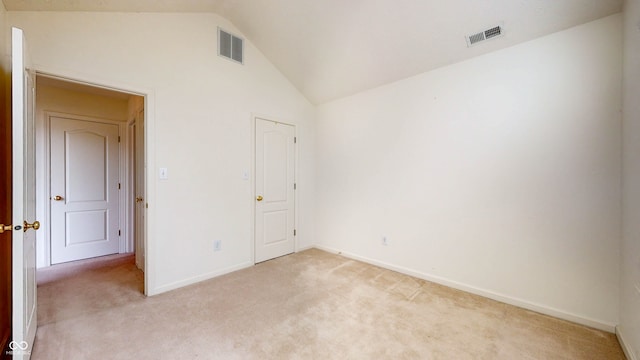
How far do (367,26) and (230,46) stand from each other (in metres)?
1.74

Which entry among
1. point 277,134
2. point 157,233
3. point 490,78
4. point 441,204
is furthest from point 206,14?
point 441,204

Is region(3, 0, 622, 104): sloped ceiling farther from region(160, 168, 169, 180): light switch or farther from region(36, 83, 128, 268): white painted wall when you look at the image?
region(36, 83, 128, 268): white painted wall

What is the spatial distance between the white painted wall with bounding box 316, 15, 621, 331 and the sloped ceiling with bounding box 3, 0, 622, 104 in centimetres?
17

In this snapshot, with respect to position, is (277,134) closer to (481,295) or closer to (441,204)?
(441,204)

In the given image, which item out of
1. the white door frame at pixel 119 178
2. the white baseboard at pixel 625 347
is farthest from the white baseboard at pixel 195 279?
the white baseboard at pixel 625 347

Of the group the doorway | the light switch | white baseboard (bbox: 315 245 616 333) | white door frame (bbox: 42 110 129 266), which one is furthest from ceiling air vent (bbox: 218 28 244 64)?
white baseboard (bbox: 315 245 616 333)

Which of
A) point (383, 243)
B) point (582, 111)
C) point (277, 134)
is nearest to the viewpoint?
point (582, 111)

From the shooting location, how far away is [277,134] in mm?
3850

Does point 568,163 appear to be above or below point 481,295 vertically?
above

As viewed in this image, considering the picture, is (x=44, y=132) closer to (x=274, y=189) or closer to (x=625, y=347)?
(x=274, y=189)

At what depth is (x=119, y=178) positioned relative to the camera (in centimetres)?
411

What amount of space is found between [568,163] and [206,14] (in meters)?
4.05

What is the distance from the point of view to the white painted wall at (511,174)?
2070mm

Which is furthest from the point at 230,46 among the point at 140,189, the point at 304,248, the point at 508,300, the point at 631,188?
the point at 508,300
